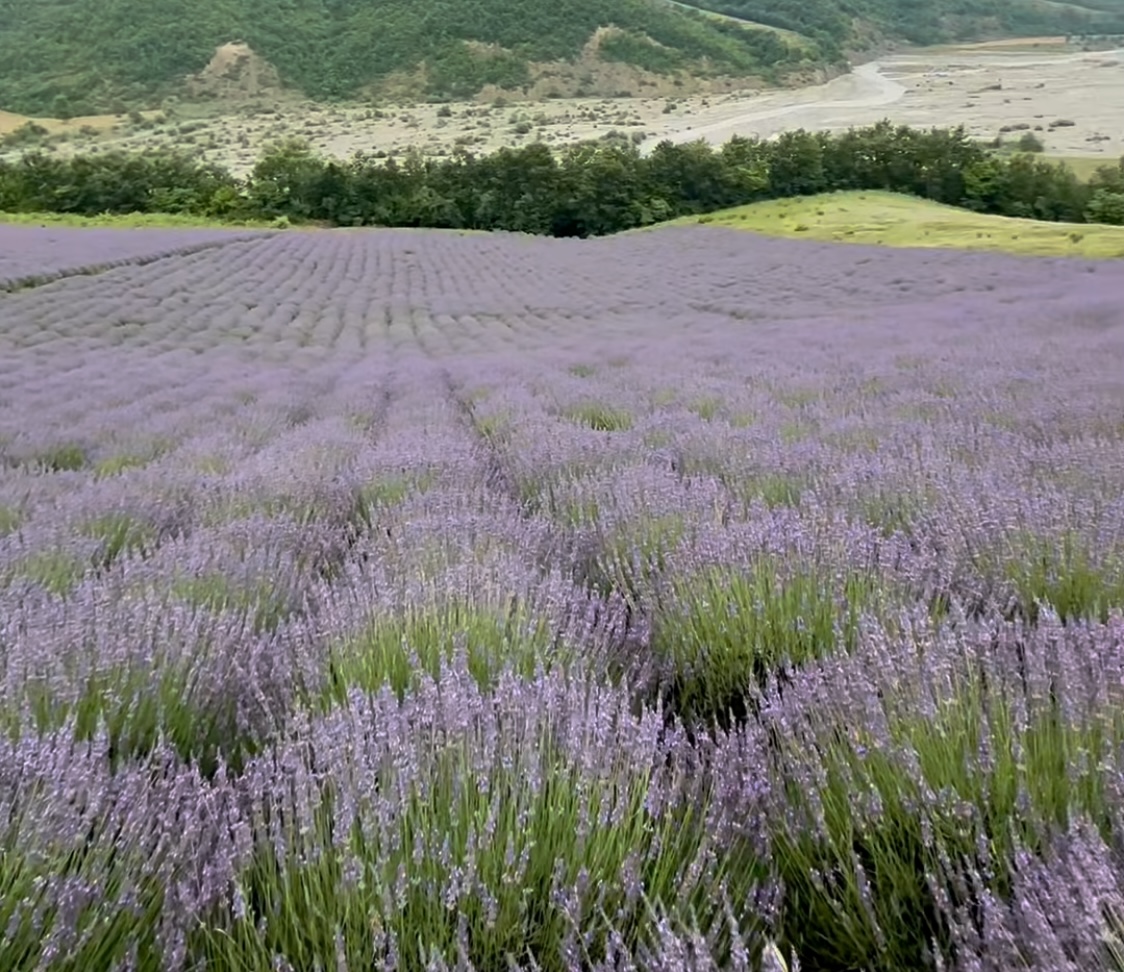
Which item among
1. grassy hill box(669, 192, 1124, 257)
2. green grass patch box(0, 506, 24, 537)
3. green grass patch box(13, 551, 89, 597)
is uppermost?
green grass patch box(13, 551, 89, 597)

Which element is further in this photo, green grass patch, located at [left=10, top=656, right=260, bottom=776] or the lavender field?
green grass patch, located at [left=10, top=656, right=260, bottom=776]

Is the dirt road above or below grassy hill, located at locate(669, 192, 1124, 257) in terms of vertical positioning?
above

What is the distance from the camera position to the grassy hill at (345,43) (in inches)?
2805

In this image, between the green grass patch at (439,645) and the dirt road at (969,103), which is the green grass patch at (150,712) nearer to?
the green grass patch at (439,645)

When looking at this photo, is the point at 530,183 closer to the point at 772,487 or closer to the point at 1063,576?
the point at 772,487

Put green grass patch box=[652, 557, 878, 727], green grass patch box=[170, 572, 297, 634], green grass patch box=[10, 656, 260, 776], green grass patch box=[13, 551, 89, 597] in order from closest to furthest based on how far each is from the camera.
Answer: green grass patch box=[10, 656, 260, 776] → green grass patch box=[652, 557, 878, 727] → green grass patch box=[170, 572, 297, 634] → green grass patch box=[13, 551, 89, 597]

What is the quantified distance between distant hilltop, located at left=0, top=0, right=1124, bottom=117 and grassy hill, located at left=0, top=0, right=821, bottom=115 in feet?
0.38

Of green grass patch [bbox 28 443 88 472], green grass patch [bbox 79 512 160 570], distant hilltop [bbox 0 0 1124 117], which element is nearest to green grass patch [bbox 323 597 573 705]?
green grass patch [bbox 79 512 160 570]

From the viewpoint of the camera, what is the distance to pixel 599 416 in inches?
203

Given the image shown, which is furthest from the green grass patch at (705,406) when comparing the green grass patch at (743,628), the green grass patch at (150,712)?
the green grass patch at (150,712)

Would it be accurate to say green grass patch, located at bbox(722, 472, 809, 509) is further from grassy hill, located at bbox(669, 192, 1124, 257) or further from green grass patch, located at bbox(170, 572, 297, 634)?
grassy hill, located at bbox(669, 192, 1124, 257)

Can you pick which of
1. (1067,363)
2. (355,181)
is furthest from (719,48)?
(1067,363)

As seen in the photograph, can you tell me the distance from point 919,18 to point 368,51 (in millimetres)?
59672

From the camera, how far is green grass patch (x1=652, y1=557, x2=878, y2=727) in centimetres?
170
